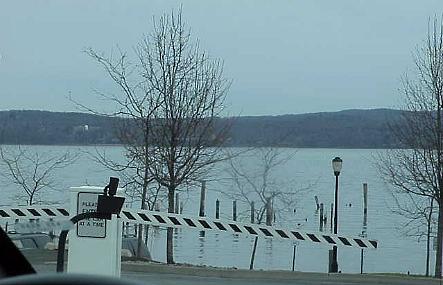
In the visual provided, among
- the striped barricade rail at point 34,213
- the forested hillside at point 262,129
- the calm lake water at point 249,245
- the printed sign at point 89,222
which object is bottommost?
the calm lake water at point 249,245

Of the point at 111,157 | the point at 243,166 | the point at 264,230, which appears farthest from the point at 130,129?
the point at 264,230

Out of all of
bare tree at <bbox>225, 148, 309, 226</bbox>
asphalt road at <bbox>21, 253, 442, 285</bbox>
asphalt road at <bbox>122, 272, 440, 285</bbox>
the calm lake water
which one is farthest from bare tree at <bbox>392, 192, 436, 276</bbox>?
asphalt road at <bbox>21, 253, 442, 285</bbox>

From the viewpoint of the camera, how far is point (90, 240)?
371 inches

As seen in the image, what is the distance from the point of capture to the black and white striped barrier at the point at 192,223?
13219 mm

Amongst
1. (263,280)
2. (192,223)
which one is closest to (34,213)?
(192,223)

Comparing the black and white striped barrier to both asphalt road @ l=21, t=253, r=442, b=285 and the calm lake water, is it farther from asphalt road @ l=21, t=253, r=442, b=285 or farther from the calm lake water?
the calm lake water

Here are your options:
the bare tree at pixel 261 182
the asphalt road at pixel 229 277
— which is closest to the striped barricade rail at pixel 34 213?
the asphalt road at pixel 229 277

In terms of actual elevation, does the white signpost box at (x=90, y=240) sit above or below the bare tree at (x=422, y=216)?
above

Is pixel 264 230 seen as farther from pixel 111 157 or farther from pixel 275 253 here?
pixel 275 253

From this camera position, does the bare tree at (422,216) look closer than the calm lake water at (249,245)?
No

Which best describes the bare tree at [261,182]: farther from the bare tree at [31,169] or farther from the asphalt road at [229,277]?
the asphalt road at [229,277]

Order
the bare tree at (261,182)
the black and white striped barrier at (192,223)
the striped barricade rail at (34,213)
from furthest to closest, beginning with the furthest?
the bare tree at (261,182), the black and white striped barrier at (192,223), the striped barricade rail at (34,213)

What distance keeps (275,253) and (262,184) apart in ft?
8.07

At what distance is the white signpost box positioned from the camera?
9.34m
